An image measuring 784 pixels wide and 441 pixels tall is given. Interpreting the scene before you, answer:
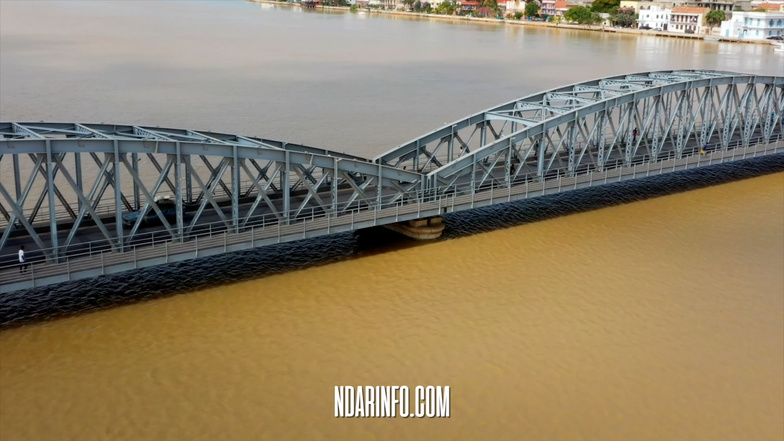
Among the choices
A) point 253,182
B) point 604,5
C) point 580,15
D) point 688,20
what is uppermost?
point 604,5

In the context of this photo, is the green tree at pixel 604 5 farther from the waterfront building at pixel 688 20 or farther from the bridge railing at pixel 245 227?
the bridge railing at pixel 245 227

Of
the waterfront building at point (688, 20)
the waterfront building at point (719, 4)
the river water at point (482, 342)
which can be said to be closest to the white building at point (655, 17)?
the waterfront building at point (688, 20)

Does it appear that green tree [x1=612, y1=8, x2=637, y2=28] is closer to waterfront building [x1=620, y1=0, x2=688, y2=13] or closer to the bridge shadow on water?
waterfront building [x1=620, y1=0, x2=688, y2=13]

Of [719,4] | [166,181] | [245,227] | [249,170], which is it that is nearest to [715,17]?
[719,4]

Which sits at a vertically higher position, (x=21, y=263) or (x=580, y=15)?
(x=580, y=15)

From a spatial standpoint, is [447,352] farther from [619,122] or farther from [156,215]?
[619,122]

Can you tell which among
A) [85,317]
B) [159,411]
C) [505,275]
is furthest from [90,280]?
[505,275]
